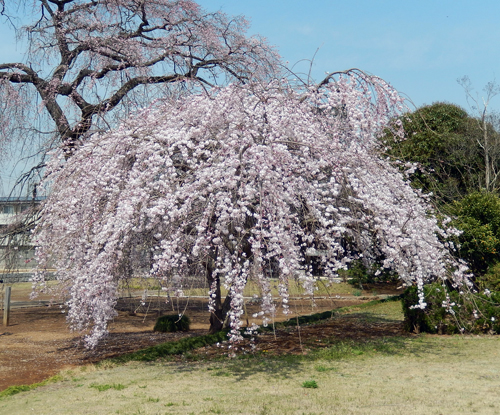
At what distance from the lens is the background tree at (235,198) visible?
704 centimetres

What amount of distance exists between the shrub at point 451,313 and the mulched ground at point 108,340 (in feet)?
2.78

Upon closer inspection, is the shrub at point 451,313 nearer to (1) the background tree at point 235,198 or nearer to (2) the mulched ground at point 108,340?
(2) the mulched ground at point 108,340

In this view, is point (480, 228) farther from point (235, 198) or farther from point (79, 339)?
point (79, 339)

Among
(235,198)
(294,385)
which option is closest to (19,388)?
(294,385)

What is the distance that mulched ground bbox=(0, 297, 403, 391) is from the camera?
360 inches

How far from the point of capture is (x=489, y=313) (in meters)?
10.8

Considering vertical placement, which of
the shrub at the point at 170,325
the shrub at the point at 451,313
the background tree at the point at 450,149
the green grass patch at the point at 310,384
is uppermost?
the background tree at the point at 450,149

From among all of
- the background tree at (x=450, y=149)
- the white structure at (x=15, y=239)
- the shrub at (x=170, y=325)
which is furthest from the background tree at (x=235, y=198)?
the background tree at (x=450, y=149)

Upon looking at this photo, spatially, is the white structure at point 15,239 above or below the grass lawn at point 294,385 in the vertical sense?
above

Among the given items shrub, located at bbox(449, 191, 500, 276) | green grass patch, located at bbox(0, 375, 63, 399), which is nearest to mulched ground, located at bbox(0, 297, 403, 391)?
green grass patch, located at bbox(0, 375, 63, 399)

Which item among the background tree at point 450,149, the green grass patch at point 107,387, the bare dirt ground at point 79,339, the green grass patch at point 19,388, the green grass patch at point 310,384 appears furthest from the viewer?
the background tree at point 450,149

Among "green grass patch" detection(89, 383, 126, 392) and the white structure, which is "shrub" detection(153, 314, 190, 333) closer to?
the white structure

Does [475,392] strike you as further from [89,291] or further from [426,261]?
[89,291]

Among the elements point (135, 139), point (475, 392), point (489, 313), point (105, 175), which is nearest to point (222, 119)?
point (135, 139)
